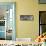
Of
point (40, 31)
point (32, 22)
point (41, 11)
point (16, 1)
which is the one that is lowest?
point (40, 31)

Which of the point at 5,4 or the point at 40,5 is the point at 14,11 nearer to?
the point at 5,4

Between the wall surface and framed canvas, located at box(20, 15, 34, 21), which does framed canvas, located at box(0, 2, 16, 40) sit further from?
framed canvas, located at box(20, 15, 34, 21)

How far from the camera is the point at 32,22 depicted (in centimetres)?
484

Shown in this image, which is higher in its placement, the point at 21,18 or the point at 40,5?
the point at 40,5

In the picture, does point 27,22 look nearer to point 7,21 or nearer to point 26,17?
point 26,17

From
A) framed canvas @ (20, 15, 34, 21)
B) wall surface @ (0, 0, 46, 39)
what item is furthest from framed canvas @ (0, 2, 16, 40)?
framed canvas @ (20, 15, 34, 21)

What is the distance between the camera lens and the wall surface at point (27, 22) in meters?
4.82

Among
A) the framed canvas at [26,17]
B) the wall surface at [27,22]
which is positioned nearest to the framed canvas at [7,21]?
the wall surface at [27,22]

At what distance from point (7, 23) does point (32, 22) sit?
2.94ft

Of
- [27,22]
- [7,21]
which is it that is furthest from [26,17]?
[7,21]

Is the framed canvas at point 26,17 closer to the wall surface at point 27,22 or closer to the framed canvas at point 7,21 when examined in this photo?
the wall surface at point 27,22

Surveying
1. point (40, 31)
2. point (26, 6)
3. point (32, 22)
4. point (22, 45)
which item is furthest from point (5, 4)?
point (22, 45)

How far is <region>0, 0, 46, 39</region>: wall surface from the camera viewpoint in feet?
15.8

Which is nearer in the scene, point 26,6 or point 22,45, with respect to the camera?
point 22,45
